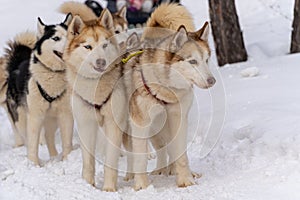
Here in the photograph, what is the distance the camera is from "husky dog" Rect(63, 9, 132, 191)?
15.2 feet

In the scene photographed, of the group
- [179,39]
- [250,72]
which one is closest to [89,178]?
[179,39]

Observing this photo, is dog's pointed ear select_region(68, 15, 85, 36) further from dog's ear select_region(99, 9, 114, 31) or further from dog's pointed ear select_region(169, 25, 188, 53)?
dog's pointed ear select_region(169, 25, 188, 53)

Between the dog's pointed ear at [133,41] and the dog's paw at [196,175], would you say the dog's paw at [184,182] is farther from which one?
the dog's pointed ear at [133,41]

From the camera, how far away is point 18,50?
625 cm

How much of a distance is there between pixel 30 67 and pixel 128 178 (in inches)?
53.7

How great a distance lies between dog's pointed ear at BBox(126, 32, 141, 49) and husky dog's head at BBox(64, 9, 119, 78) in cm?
13

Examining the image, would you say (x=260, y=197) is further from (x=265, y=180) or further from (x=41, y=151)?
(x=41, y=151)

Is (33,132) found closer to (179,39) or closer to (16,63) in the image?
(16,63)

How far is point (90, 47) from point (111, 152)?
32.3 inches

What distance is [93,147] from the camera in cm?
489

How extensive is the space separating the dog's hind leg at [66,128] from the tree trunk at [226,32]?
10.9 ft

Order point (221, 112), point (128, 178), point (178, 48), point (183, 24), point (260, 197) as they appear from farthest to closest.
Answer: point (221, 112) → point (128, 178) → point (183, 24) → point (178, 48) → point (260, 197)

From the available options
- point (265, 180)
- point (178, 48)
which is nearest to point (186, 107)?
point (178, 48)

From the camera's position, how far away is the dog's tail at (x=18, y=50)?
243 inches
